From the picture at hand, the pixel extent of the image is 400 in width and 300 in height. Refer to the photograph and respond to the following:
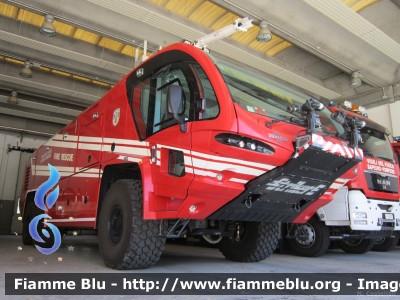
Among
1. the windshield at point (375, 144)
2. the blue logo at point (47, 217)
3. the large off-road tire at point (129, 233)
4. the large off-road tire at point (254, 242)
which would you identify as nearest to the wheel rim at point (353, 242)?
the windshield at point (375, 144)

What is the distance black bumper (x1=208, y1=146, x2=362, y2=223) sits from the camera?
328cm

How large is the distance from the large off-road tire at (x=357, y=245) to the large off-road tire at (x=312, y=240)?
1467 millimetres

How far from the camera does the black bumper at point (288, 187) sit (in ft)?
10.8

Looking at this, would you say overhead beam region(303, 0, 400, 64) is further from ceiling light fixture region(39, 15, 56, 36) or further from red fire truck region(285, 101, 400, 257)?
ceiling light fixture region(39, 15, 56, 36)

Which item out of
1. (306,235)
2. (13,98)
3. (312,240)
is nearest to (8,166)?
(13,98)

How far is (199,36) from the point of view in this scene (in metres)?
7.14

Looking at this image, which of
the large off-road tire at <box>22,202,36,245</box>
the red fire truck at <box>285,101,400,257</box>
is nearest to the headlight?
the red fire truck at <box>285,101,400,257</box>

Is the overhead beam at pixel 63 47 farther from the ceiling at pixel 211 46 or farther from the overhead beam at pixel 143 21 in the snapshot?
the overhead beam at pixel 143 21

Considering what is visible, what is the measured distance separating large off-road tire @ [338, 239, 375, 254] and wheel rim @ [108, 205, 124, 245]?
5.13 m

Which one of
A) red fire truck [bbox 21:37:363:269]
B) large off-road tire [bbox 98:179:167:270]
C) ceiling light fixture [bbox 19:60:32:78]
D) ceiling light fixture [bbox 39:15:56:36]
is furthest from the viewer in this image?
ceiling light fixture [bbox 19:60:32:78]

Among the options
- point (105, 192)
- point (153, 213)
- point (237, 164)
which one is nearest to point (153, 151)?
point (153, 213)

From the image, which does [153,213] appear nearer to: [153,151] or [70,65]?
[153,151]

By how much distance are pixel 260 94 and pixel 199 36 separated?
13.2 feet

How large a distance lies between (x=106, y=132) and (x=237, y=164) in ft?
7.29
